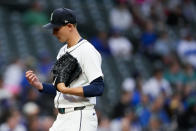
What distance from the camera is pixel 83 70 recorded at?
217 inches

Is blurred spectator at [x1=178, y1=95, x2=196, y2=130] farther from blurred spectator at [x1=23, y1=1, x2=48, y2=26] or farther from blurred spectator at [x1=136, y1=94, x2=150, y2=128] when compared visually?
blurred spectator at [x1=23, y1=1, x2=48, y2=26]

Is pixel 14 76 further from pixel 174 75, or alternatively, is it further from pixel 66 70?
pixel 66 70

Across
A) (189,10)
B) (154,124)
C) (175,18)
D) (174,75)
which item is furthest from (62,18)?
(189,10)

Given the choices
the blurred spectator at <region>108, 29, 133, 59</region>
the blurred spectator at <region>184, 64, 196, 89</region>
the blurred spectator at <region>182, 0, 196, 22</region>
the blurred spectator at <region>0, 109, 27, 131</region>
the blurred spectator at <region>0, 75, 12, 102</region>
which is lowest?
the blurred spectator at <region>184, 64, 196, 89</region>

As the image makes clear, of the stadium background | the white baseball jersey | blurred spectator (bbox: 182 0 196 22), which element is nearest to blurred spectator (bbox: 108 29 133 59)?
the stadium background

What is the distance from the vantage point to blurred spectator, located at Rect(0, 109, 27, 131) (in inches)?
354

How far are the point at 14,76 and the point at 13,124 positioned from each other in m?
2.59

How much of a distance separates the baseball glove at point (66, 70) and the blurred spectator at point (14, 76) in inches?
220

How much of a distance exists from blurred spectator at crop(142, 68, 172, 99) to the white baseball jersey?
6.81 meters

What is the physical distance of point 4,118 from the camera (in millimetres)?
9492

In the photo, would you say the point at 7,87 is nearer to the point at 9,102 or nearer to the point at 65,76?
the point at 9,102

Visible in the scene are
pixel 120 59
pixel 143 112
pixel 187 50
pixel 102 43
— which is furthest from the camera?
pixel 187 50

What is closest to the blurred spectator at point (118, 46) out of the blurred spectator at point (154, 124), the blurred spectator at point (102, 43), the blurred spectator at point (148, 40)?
the blurred spectator at point (102, 43)

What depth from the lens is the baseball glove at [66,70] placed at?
5516 millimetres
